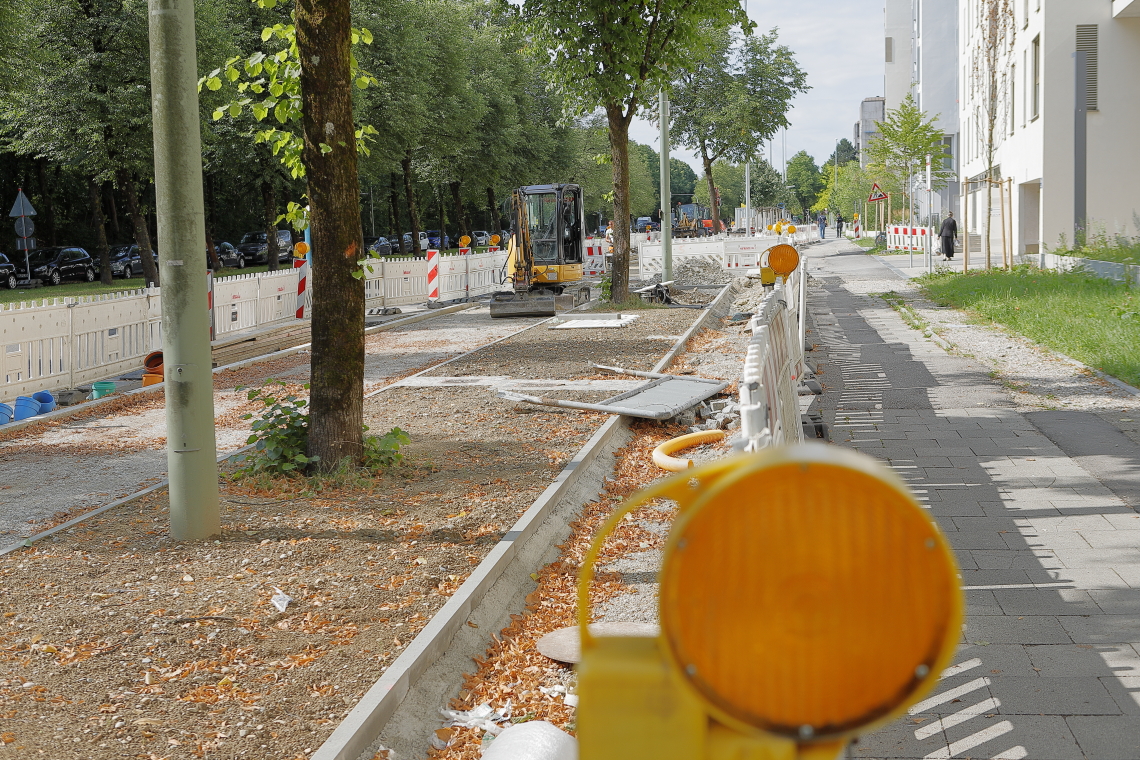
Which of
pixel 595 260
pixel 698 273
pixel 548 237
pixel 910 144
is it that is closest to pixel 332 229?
pixel 548 237

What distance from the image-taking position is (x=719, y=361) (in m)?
14.8

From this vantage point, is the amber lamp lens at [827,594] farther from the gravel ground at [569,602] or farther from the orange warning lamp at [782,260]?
the orange warning lamp at [782,260]

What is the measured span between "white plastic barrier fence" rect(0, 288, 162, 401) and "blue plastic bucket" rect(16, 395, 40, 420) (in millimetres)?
650

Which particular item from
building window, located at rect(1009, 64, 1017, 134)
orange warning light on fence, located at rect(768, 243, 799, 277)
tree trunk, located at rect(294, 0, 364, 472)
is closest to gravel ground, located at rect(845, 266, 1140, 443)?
orange warning light on fence, located at rect(768, 243, 799, 277)

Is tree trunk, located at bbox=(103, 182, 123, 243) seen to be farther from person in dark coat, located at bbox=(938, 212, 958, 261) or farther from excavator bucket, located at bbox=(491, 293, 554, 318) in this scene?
person in dark coat, located at bbox=(938, 212, 958, 261)

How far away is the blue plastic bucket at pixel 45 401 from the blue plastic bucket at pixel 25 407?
0.30 m

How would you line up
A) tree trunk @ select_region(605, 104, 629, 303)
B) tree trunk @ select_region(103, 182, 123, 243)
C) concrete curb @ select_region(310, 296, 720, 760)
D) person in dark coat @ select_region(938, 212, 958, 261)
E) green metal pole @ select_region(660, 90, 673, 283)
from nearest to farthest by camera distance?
concrete curb @ select_region(310, 296, 720, 760), tree trunk @ select_region(605, 104, 629, 303), green metal pole @ select_region(660, 90, 673, 283), person in dark coat @ select_region(938, 212, 958, 261), tree trunk @ select_region(103, 182, 123, 243)

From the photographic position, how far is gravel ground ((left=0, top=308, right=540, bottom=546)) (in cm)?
771

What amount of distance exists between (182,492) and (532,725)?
11.3 ft

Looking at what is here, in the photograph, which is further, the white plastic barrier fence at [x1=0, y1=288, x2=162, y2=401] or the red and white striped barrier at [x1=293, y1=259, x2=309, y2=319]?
the red and white striped barrier at [x1=293, y1=259, x2=309, y2=319]

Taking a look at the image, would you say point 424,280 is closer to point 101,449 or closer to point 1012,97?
point 101,449

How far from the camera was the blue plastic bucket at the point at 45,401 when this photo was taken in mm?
12438

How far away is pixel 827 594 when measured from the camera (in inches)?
50.1

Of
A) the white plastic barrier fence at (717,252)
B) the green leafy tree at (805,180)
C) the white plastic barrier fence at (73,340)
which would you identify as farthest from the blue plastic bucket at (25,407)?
the green leafy tree at (805,180)
